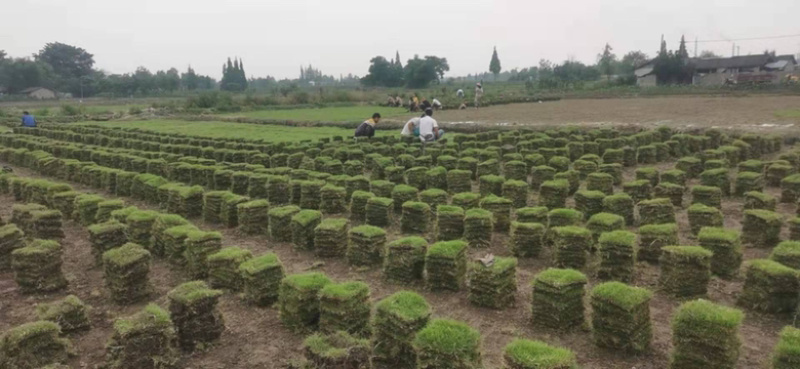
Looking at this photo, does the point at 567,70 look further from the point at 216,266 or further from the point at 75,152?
the point at 216,266

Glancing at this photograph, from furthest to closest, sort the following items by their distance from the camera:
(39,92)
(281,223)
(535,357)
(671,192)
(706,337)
Result: (39,92) → (671,192) → (281,223) → (706,337) → (535,357)

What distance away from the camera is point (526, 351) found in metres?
6.25

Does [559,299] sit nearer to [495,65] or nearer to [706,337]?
[706,337]

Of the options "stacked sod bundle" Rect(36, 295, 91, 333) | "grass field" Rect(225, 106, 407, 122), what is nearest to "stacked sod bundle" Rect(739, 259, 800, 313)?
"stacked sod bundle" Rect(36, 295, 91, 333)

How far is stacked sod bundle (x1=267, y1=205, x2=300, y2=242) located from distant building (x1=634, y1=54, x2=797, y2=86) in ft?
272

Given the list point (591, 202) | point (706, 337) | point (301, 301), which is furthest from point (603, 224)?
point (301, 301)

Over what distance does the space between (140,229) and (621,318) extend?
10682 mm

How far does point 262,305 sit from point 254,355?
5.15ft

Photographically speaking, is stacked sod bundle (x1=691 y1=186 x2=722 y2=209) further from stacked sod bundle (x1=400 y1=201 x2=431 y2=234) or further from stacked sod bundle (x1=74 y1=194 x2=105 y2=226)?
stacked sod bundle (x1=74 y1=194 x2=105 y2=226)

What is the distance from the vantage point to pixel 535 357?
20.0ft

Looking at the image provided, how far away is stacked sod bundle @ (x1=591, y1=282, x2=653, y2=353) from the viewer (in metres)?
7.27

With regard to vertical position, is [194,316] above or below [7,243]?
below

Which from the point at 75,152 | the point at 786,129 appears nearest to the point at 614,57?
the point at 786,129

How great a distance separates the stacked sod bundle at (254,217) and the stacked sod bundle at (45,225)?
4.64 metres
